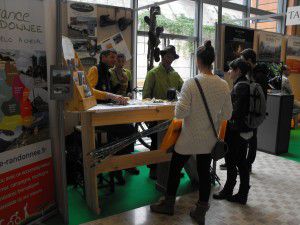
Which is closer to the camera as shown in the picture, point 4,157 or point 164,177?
point 4,157

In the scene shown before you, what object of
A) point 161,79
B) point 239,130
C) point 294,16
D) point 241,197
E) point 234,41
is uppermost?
point 294,16

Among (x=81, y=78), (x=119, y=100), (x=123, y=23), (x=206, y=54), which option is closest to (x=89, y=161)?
(x=119, y=100)

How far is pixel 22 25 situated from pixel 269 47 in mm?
4351

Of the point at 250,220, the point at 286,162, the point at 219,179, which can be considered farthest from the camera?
the point at 286,162

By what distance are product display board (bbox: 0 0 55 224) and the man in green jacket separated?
137cm

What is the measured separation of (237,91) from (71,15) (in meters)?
2.24

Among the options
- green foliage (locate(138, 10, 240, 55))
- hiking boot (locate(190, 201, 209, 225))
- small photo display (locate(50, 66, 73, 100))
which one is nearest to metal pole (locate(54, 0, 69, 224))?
small photo display (locate(50, 66, 73, 100))

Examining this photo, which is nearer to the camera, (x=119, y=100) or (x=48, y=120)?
(x=48, y=120)

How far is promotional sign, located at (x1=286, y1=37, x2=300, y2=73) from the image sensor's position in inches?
246

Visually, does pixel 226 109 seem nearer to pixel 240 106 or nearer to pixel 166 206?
pixel 240 106

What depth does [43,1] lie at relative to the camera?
2.22m

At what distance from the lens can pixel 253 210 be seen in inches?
110

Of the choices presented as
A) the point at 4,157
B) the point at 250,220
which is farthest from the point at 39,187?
the point at 250,220

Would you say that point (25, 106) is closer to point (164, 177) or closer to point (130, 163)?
point (130, 163)
